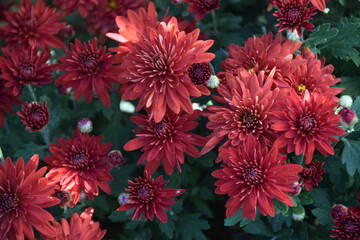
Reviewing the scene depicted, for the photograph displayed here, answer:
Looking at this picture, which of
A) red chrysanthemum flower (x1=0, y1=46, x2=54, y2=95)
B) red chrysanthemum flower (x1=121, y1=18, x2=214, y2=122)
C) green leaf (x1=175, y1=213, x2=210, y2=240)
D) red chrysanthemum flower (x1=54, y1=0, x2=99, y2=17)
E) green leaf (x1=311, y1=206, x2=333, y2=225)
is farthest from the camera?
red chrysanthemum flower (x1=54, y1=0, x2=99, y2=17)

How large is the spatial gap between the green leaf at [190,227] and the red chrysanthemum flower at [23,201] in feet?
1.94

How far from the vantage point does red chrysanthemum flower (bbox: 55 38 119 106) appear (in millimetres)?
1705

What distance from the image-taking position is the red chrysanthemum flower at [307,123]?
1313 mm

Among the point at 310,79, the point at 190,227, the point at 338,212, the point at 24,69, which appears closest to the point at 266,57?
the point at 310,79

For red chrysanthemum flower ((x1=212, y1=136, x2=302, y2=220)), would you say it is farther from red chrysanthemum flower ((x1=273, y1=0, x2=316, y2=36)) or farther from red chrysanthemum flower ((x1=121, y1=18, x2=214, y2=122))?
red chrysanthemum flower ((x1=273, y1=0, x2=316, y2=36))

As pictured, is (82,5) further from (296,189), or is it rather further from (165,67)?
(296,189)

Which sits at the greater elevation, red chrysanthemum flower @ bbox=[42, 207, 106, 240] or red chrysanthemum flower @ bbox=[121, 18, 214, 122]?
red chrysanthemum flower @ bbox=[121, 18, 214, 122]

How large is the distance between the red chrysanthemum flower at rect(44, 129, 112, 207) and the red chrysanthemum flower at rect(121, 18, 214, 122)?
31 centimetres

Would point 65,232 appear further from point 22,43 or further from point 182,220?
point 22,43

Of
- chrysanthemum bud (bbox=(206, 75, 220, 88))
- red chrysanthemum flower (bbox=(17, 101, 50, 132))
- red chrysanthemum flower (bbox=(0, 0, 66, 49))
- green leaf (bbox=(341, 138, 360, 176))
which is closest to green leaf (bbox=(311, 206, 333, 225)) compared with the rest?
green leaf (bbox=(341, 138, 360, 176))

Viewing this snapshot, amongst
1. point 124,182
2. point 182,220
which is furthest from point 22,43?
point 182,220

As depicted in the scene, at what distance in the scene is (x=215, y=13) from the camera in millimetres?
2098

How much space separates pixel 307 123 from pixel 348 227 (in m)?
0.37

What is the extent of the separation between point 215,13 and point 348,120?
0.95m
